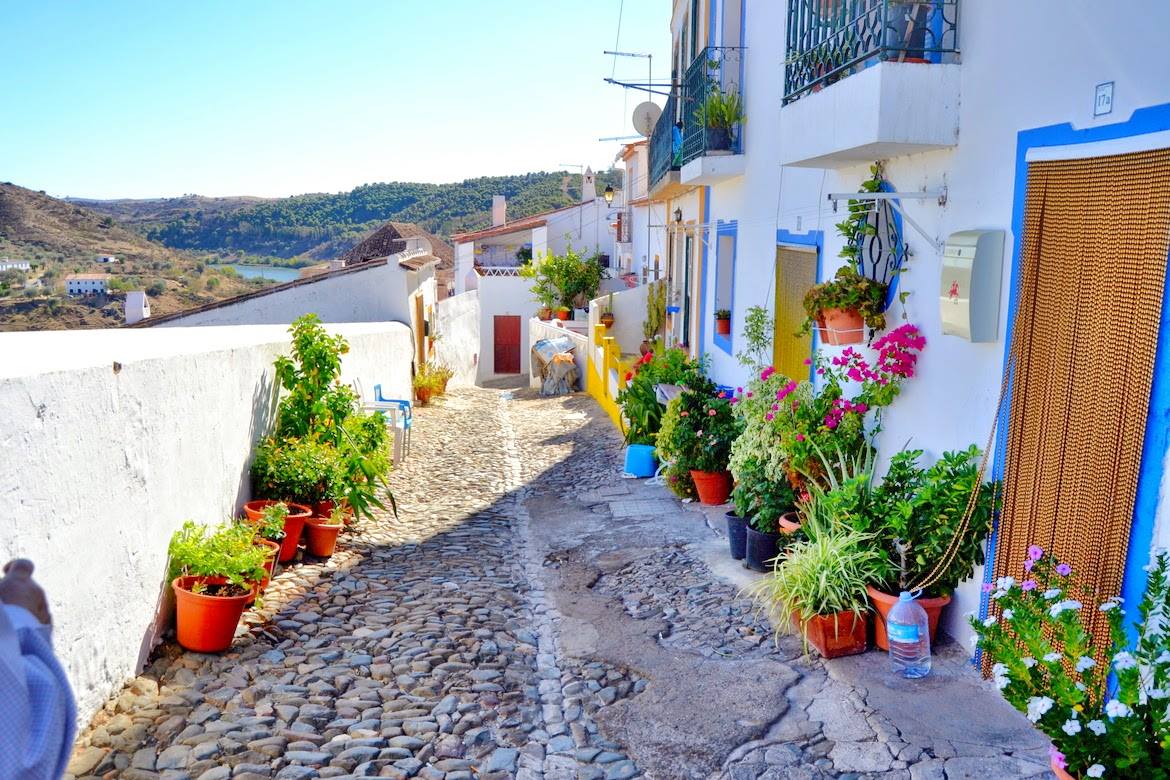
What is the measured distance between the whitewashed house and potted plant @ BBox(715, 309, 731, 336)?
3002 mm

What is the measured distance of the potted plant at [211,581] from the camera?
5414 mm


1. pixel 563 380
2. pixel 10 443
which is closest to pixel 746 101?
pixel 10 443

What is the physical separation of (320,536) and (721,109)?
19.6 ft

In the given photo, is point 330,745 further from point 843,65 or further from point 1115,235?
point 843,65

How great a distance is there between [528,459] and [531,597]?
18.3 ft

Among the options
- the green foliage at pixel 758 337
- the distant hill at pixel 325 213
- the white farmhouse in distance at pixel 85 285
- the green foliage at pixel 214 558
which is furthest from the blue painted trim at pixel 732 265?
the distant hill at pixel 325 213

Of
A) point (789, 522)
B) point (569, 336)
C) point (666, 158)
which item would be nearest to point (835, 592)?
point (789, 522)

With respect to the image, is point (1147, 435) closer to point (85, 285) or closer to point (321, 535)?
point (321, 535)

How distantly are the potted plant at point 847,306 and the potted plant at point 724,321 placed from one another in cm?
422

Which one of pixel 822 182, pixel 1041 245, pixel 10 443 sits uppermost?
pixel 822 182

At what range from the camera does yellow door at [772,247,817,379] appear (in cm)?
815

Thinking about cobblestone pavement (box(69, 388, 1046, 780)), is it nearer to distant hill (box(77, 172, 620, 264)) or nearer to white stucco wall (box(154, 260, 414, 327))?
white stucco wall (box(154, 260, 414, 327))

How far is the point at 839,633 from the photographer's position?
17.2 ft

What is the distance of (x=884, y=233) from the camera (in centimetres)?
612
